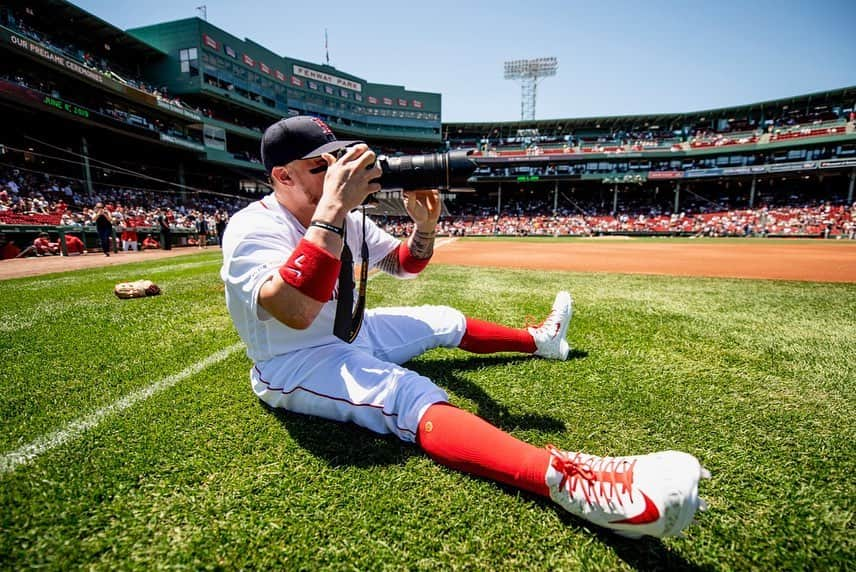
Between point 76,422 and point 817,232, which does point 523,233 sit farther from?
point 76,422

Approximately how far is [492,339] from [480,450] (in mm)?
1094

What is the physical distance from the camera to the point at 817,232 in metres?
25.7

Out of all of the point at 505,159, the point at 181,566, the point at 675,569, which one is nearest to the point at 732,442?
the point at 675,569

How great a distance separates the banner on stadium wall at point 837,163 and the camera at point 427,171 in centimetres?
4200

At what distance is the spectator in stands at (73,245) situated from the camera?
1194 cm

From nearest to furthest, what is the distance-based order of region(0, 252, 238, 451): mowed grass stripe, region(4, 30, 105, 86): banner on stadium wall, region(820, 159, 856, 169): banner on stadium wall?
region(0, 252, 238, 451): mowed grass stripe → region(4, 30, 105, 86): banner on stadium wall → region(820, 159, 856, 169): banner on stadium wall

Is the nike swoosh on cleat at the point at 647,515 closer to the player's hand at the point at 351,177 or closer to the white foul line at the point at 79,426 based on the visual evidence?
the player's hand at the point at 351,177

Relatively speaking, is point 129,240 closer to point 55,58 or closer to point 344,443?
point 55,58

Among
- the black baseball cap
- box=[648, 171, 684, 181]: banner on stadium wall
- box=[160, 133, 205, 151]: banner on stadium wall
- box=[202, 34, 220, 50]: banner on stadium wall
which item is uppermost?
box=[202, 34, 220, 50]: banner on stadium wall

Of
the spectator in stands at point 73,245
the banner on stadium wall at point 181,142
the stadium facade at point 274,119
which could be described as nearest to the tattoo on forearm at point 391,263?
the spectator in stands at point 73,245

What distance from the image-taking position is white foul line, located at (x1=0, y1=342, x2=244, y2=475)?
1477mm

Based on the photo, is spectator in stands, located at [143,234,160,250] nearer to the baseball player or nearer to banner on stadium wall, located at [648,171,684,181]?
the baseball player

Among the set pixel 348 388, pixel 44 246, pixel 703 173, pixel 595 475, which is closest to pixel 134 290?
pixel 348 388

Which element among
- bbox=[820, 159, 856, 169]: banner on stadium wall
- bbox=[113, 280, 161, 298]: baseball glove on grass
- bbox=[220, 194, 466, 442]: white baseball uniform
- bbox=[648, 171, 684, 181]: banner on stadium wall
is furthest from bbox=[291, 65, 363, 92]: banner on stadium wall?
bbox=[220, 194, 466, 442]: white baseball uniform
